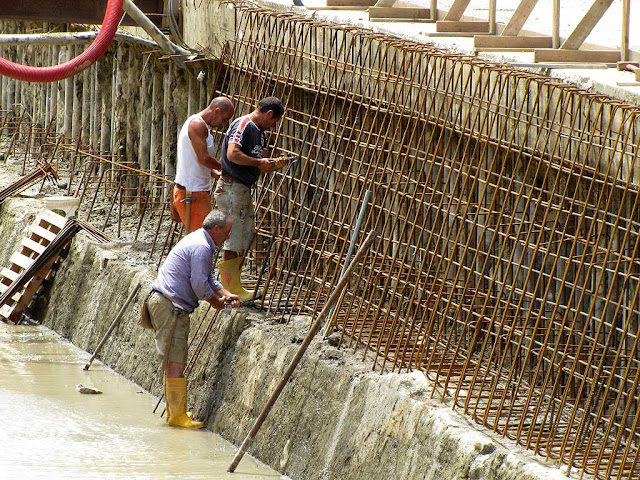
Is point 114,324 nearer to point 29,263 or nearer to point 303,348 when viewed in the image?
point 29,263

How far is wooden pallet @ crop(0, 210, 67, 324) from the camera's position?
13.9 m

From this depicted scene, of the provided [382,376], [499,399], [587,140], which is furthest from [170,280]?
[587,140]

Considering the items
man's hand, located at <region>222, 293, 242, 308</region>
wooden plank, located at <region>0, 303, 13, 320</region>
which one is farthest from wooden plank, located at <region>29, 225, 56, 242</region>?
man's hand, located at <region>222, 293, 242, 308</region>

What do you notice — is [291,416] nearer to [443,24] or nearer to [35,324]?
[443,24]

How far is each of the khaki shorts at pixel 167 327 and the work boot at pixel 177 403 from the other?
177 millimetres

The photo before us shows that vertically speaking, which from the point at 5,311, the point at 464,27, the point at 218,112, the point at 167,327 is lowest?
the point at 5,311

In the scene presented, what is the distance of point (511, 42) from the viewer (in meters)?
9.92

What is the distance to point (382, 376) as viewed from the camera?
8.67m

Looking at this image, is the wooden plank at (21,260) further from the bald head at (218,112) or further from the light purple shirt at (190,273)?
the light purple shirt at (190,273)

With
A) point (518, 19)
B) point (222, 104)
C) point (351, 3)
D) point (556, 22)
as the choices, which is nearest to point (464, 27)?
point (518, 19)

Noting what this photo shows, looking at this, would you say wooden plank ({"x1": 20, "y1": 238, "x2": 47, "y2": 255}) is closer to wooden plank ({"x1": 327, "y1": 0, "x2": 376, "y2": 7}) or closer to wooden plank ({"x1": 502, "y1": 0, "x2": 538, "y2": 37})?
wooden plank ({"x1": 327, "y1": 0, "x2": 376, "y2": 7})

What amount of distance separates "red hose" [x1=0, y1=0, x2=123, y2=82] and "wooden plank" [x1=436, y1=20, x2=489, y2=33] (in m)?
2.94

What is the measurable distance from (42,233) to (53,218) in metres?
0.21

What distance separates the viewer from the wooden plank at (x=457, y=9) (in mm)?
11289
